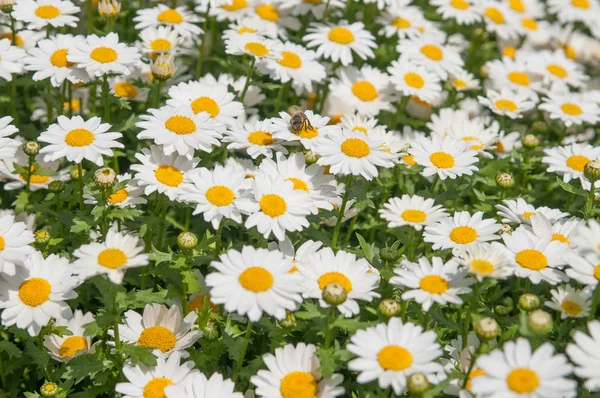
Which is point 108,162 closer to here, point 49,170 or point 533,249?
point 49,170

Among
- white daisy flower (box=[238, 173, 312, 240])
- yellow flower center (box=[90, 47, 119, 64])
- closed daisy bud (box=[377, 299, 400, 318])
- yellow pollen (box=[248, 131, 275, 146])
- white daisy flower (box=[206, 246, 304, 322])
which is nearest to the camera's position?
white daisy flower (box=[206, 246, 304, 322])

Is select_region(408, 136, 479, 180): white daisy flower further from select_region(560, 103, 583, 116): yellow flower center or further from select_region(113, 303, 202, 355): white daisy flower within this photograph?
select_region(113, 303, 202, 355): white daisy flower

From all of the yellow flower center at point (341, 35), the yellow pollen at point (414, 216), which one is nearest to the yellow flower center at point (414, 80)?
the yellow flower center at point (341, 35)

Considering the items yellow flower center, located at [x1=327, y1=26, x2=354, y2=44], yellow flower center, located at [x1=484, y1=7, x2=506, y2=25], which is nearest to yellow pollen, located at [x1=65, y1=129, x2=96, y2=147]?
yellow flower center, located at [x1=327, y1=26, x2=354, y2=44]

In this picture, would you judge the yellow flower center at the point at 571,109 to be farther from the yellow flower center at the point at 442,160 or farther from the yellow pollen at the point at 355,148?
the yellow pollen at the point at 355,148

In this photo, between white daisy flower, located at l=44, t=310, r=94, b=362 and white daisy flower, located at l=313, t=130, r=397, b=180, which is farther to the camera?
white daisy flower, located at l=313, t=130, r=397, b=180

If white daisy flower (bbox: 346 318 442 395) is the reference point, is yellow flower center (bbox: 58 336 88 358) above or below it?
below

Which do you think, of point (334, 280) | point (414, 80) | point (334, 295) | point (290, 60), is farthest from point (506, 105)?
point (334, 295)

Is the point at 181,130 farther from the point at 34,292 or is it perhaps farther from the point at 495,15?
the point at 495,15
